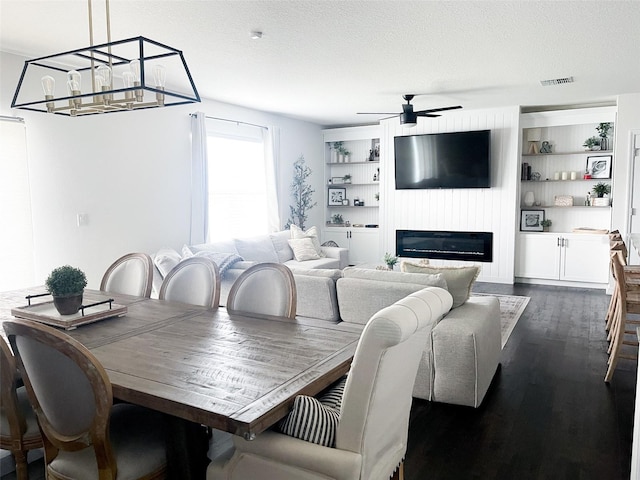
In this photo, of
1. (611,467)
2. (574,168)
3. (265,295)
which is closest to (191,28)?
(265,295)

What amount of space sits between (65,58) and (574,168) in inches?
277

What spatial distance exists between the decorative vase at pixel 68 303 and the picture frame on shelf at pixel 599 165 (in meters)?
7.23

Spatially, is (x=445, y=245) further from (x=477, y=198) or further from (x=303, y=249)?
(x=303, y=249)

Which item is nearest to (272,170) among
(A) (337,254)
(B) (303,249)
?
(B) (303,249)

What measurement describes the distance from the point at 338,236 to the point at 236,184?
2.58m

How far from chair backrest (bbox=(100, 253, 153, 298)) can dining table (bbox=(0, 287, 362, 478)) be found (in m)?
0.54

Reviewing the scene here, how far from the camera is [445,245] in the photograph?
8.01m

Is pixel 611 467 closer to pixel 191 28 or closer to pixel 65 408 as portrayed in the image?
pixel 65 408

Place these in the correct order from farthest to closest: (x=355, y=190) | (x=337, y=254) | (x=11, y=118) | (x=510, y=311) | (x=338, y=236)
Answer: (x=355, y=190) → (x=338, y=236) → (x=337, y=254) → (x=510, y=311) → (x=11, y=118)

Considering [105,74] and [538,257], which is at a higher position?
[105,74]

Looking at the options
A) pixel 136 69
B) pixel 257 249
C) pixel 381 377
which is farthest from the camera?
pixel 257 249

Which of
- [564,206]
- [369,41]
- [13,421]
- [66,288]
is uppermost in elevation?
[369,41]

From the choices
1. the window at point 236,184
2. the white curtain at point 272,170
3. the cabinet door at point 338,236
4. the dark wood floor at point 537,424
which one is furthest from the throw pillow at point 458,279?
the cabinet door at point 338,236

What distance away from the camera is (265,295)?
9.61 ft
